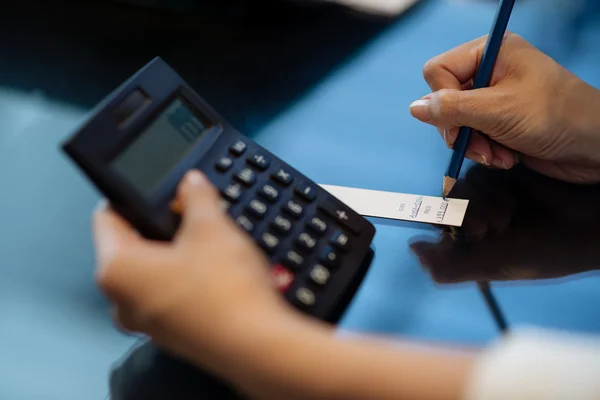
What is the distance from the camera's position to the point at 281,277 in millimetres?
430

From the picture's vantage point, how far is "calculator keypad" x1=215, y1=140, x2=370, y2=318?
1.43ft

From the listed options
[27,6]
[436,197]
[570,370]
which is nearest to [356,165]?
[436,197]

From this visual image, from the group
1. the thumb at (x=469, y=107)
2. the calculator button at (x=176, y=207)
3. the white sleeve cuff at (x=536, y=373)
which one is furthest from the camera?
the thumb at (x=469, y=107)

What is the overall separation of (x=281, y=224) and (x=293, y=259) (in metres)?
0.03

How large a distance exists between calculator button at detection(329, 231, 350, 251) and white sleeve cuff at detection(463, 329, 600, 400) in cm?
15

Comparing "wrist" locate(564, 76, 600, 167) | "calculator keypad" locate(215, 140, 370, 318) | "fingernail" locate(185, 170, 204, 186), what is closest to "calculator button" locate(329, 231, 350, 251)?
"calculator keypad" locate(215, 140, 370, 318)

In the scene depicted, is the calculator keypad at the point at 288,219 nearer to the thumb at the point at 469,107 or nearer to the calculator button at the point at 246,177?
the calculator button at the point at 246,177

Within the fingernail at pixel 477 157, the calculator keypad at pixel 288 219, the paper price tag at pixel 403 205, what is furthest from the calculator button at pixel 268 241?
the fingernail at pixel 477 157

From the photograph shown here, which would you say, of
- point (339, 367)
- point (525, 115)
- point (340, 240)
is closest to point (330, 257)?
point (340, 240)

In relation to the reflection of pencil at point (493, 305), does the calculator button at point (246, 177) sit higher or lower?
lower

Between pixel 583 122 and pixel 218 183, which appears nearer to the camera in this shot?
pixel 218 183

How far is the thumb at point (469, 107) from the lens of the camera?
540mm

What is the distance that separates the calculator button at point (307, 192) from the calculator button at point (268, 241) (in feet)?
0.15

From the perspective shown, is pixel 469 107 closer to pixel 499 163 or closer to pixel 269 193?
pixel 499 163
